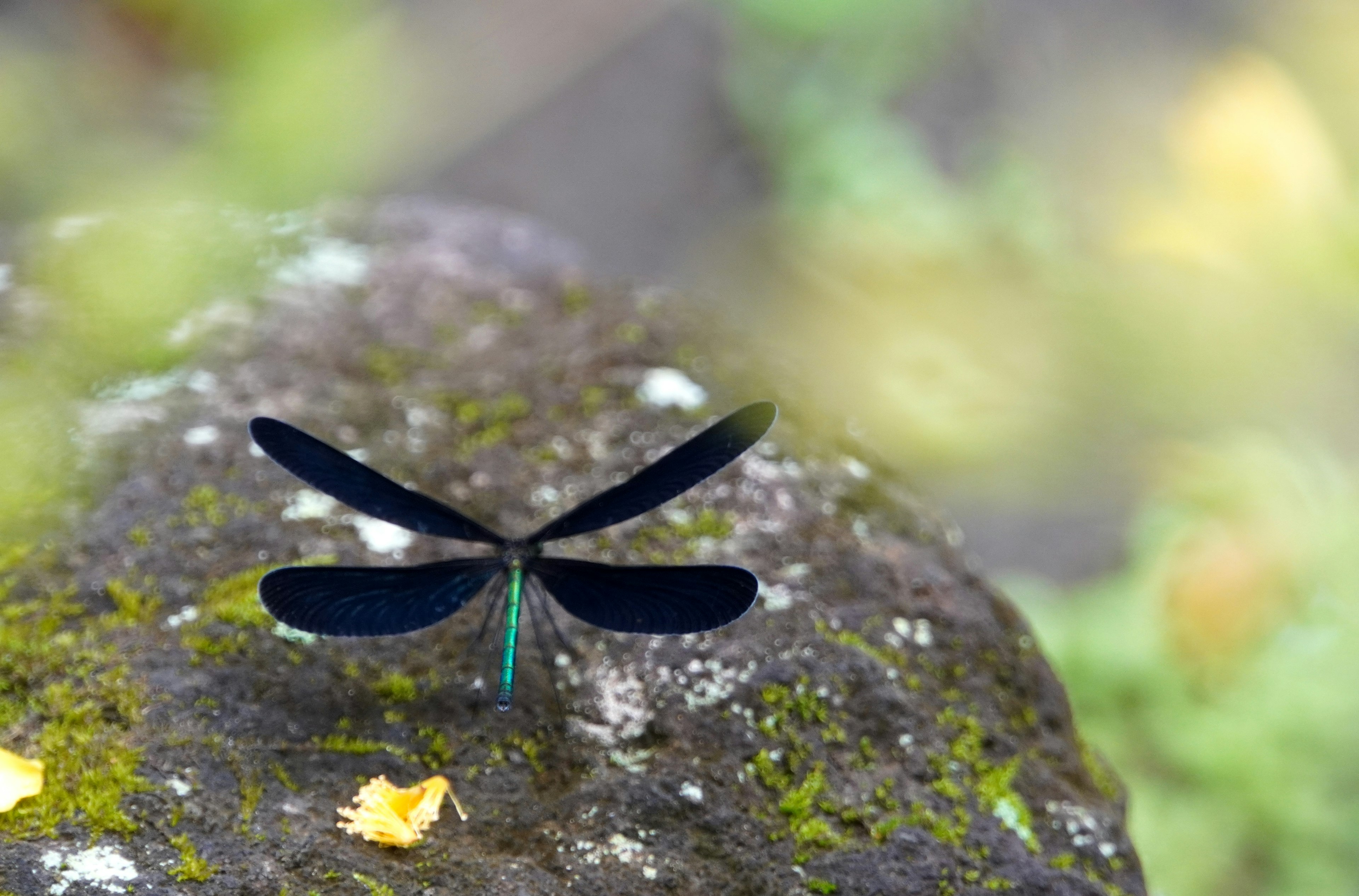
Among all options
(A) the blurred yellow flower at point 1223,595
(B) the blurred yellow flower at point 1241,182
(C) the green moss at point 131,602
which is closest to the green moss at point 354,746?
(C) the green moss at point 131,602

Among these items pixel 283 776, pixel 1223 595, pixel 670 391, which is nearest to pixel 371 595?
pixel 283 776

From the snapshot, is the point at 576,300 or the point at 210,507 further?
the point at 576,300

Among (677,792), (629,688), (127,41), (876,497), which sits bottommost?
(677,792)

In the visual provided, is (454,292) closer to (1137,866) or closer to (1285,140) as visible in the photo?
(1137,866)

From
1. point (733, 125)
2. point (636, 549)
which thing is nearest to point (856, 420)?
point (636, 549)

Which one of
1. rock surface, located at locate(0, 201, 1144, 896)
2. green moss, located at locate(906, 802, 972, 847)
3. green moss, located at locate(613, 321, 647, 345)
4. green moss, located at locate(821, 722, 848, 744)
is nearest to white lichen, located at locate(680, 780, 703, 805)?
rock surface, located at locate(0, 201, 1144, 896)

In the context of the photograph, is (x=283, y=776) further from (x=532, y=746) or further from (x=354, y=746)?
(x=532, y=746)

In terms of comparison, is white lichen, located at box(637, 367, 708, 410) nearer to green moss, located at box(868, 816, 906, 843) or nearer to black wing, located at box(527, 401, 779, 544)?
black wing, located at box(527, 401, 779, 544)
